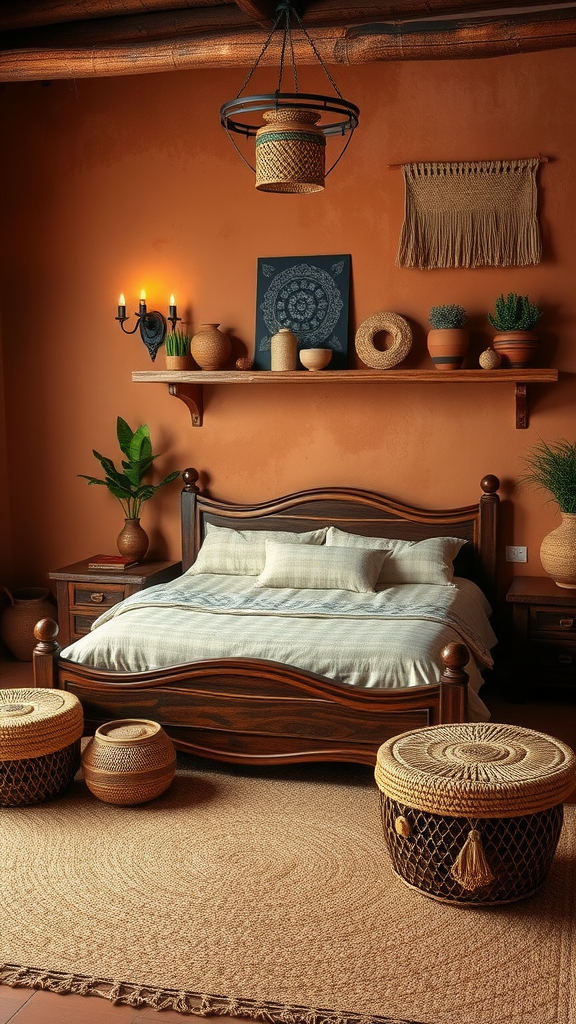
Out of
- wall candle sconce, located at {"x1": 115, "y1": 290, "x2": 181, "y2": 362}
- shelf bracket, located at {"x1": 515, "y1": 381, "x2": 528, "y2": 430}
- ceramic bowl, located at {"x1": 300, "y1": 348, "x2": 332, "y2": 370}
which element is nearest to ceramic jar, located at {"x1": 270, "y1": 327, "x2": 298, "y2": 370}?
ceramic bowl, located at {"x1": 300, "y1": 348, "x2": 332, "y2": 370}

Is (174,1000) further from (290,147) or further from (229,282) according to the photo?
(229,282)

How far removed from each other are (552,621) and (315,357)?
165 centimetres

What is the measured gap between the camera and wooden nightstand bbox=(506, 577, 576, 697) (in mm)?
4672

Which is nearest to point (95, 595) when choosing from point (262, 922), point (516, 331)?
point (516, 331)

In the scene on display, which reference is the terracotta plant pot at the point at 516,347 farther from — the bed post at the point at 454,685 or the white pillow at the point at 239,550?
the bed post at the point at 454,685

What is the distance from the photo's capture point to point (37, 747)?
141 inches

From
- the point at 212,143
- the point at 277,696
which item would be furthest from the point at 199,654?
the point at 212,143

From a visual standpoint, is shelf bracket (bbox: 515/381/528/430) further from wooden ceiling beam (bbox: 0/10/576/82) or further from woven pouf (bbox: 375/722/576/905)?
woven pouf (bbox: 375/722/576/905)

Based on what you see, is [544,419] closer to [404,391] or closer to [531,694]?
[404,391]

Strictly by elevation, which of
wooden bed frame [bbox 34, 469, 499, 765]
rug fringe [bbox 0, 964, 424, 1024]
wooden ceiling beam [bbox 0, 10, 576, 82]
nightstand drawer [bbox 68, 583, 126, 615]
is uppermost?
wooden ceiling beam [bbox 0, 10, 576, 82]

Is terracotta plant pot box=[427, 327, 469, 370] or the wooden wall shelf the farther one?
terracotta plant pot box=[427, 327, 469, 370]

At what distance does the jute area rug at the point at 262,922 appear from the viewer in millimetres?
2551

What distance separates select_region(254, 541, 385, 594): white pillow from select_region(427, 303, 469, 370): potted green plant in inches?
37.6

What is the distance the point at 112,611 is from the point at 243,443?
52.8 inches
